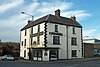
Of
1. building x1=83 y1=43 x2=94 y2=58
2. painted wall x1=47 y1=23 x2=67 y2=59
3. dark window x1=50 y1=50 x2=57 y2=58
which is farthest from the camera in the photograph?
building x1=83 y1=43 x2=94 y2=58

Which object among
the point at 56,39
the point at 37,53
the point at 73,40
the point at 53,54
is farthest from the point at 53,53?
the point at 73,40

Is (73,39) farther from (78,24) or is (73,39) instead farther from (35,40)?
(35,40)

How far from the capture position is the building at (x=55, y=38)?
4681 centimetres

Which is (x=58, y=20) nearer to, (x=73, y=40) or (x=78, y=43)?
(x=73, y=40)

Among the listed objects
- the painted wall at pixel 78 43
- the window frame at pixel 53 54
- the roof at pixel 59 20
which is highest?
the roof at pixel 59 20

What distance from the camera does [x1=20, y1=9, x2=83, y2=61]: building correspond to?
46.8 meters

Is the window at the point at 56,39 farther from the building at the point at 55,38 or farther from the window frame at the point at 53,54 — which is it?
the window frame at the point at 53,54

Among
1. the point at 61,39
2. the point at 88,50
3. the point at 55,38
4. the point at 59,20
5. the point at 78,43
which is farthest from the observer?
the point at 88,50

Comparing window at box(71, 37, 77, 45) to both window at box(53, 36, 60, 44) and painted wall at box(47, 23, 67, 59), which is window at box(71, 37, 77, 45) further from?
window at box(53, 36, 60, 44)

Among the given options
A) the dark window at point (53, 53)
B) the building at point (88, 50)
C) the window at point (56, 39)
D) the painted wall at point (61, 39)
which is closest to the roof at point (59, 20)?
the painted wall at point (61, 39)

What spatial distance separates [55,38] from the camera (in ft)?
158

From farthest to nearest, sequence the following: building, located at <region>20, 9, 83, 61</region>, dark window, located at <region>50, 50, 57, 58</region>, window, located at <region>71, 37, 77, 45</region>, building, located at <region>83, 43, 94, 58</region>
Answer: building, located at <region>83, 43, 94, 58</region>
window, located at <region>71, 37, 77, 45</region>
building, located at <region>20, 9, 83, 61</region>
dark window, located at <region>50, 50, 57, 58</region>

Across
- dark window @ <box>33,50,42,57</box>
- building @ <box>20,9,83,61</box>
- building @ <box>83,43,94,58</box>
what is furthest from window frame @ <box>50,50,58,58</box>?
building @ <box>83,43,94,58</box>

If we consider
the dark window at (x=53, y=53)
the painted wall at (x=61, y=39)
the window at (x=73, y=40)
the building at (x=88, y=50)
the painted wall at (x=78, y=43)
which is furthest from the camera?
the building at (x=88, y=50)
